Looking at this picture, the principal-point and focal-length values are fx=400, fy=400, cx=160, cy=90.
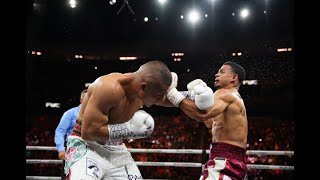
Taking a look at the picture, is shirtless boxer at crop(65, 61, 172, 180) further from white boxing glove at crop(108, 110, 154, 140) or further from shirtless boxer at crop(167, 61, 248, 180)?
shirtless boxer at crop(167, 61, 248, 180)

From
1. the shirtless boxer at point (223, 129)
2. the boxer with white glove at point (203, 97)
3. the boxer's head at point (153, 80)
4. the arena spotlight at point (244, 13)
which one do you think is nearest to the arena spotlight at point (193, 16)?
the arena spotlight at point (244, 13)

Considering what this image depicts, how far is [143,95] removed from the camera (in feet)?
7.55

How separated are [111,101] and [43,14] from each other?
11008mm

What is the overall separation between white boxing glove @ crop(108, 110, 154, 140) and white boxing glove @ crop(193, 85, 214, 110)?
1.13 ft

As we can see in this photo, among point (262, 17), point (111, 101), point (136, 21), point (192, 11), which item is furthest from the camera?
point (136, 21)

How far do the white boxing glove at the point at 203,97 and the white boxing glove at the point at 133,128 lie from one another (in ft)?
1.13

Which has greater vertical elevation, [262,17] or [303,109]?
[262,17]

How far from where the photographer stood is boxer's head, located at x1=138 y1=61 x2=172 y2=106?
88.6 inches

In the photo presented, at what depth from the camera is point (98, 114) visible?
2.24 meters

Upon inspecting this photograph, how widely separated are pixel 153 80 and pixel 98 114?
0.36 m

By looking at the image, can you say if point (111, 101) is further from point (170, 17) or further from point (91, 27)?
point (91, 27)

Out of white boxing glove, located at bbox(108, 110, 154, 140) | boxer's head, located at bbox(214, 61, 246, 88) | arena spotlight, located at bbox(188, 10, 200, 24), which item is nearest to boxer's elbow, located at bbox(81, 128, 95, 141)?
white boxing glove, located at bbox(108, 110, 154, 140)

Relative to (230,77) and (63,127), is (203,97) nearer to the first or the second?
(230,77)

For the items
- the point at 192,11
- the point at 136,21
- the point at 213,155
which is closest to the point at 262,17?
the point at 192,11
